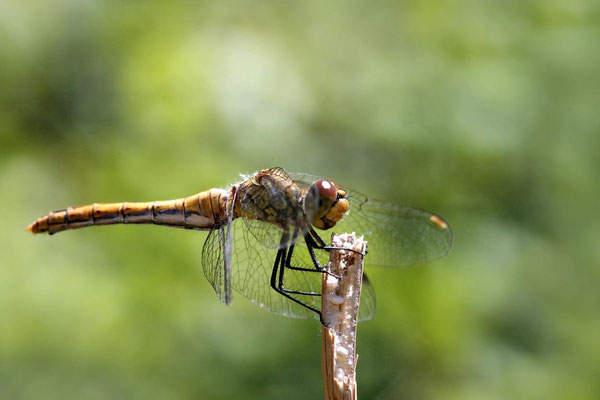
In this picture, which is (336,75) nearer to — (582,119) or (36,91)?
(582,119)

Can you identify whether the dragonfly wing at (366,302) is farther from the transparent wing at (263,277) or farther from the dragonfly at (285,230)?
the transparent wing at (263,277)

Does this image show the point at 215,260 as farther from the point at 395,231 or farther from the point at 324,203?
the point at 395,231

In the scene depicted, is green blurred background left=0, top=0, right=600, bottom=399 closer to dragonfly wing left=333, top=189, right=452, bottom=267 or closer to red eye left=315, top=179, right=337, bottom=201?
dragonfly wing left=333, top=189, right=452, bottom=267

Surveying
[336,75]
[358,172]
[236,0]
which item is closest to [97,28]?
[236,0]

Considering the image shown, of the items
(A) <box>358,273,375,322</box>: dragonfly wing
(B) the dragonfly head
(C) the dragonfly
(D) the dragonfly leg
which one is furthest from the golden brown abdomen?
(A) <box>358,273,375,322</box>: dragonfly wing

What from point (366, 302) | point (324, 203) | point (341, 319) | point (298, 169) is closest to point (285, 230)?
point (324, 203)

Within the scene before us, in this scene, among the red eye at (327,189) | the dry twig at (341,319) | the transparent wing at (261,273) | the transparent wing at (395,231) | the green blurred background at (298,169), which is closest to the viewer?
the dry twig at (341,319)

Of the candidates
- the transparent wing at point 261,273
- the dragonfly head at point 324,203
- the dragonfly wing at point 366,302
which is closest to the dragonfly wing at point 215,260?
the transparent wing at point 261,273
